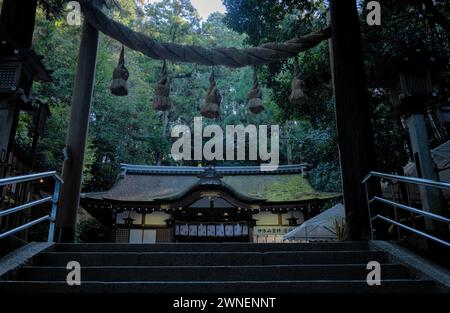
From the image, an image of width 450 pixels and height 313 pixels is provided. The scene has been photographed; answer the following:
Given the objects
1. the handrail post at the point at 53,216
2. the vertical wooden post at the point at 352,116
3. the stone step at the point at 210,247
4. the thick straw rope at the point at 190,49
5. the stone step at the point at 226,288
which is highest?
the thick straw rope at the point at 190,49

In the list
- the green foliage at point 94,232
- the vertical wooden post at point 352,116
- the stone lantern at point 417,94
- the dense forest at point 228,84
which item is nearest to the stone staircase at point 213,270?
the vertical wooden post at point 352,116

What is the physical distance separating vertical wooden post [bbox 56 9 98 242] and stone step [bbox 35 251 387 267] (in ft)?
5.78

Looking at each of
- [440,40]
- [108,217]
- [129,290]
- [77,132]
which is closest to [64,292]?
[129,290]

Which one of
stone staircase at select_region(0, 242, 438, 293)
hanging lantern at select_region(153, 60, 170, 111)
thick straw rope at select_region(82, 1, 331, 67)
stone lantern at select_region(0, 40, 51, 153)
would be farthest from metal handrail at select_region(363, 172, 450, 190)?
stone lantern at select_region(0, 40, 51, 153)

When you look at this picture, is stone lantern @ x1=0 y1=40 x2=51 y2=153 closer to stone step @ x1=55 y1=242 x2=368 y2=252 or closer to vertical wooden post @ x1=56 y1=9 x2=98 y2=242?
vertical wooden post @ x1=56 y1=9 x2=98 y2=242

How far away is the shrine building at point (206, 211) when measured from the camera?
14180 mm

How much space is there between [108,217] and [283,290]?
1467 cm

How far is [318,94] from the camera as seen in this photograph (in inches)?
371

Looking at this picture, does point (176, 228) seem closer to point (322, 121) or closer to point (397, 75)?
point (322, 121)

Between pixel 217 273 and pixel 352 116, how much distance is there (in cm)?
299

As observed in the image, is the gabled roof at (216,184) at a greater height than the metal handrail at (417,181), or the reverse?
the gabled roof at (216,184)

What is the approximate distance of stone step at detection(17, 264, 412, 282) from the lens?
10.3 feet

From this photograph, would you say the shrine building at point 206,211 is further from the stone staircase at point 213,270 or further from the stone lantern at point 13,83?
the stone staircase at point 213,270

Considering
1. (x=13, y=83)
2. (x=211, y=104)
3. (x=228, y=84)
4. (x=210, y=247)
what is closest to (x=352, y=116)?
(x=211, y=104)
